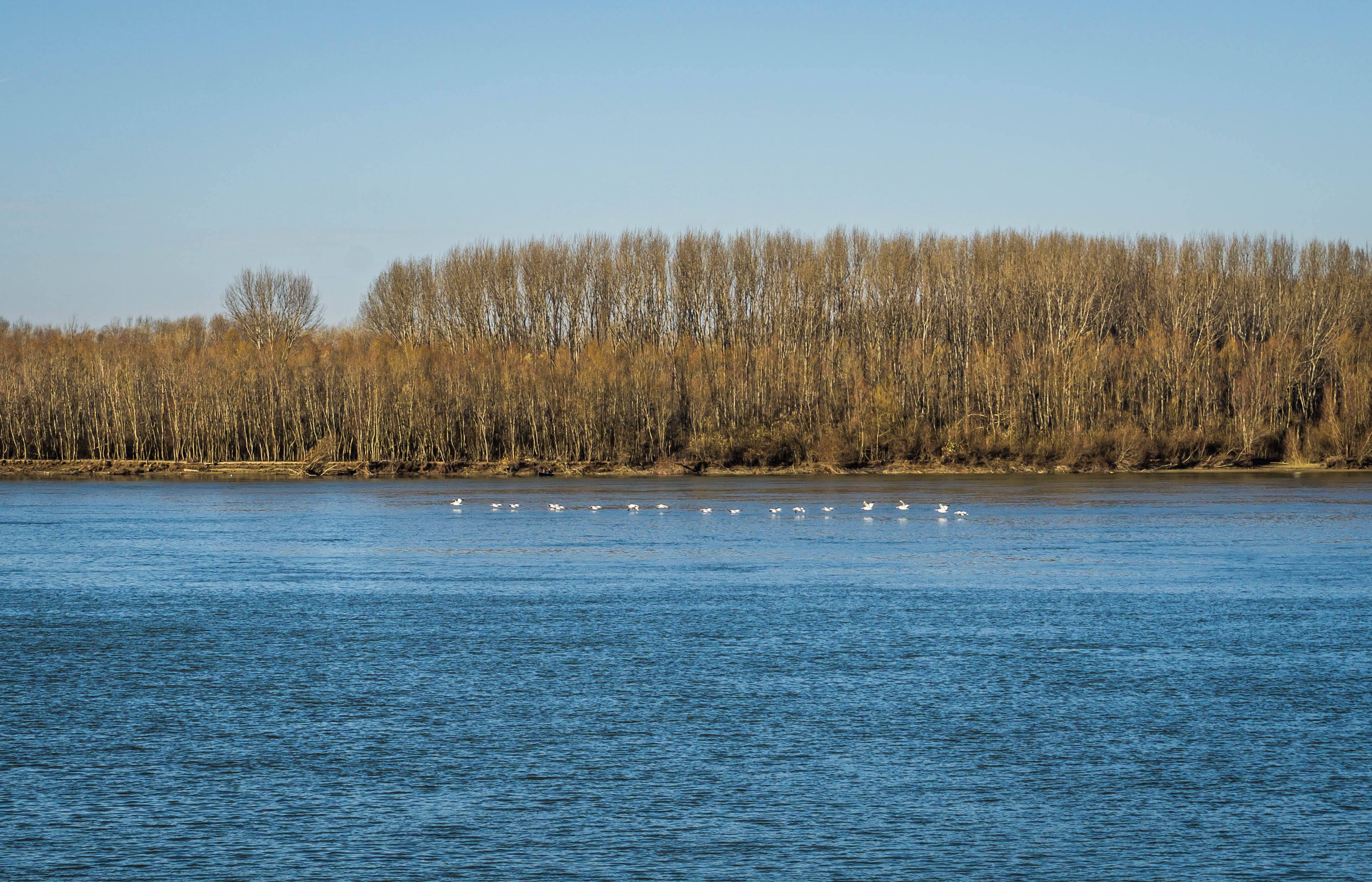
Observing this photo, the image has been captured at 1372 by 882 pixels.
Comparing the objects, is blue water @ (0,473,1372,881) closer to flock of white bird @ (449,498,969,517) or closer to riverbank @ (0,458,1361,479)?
flock of white bird @ (449,498,969,517)

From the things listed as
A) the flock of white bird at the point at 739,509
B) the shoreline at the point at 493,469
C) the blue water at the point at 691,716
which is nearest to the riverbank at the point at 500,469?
the shoreline at the point at 493,469

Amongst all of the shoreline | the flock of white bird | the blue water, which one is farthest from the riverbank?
the blue water

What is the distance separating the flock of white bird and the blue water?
13.5 metres

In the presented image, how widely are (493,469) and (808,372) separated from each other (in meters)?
21.7

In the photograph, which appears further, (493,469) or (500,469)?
(493,469)

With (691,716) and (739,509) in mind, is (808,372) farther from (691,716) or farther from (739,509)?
(691,716)

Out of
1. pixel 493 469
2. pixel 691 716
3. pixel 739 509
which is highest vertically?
pixel 493 469

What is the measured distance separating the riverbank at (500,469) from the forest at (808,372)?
43 cm

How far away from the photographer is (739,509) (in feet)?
158

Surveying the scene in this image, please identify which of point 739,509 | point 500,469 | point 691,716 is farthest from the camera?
point 500,469

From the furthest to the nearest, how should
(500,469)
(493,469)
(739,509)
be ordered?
1. (493,469)
2. (500,469)
3. (739,509)

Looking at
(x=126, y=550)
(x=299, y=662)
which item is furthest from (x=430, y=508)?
(x=299, y=662)

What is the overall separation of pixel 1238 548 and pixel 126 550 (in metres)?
28.0

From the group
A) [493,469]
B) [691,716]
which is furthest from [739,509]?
[493,469]
